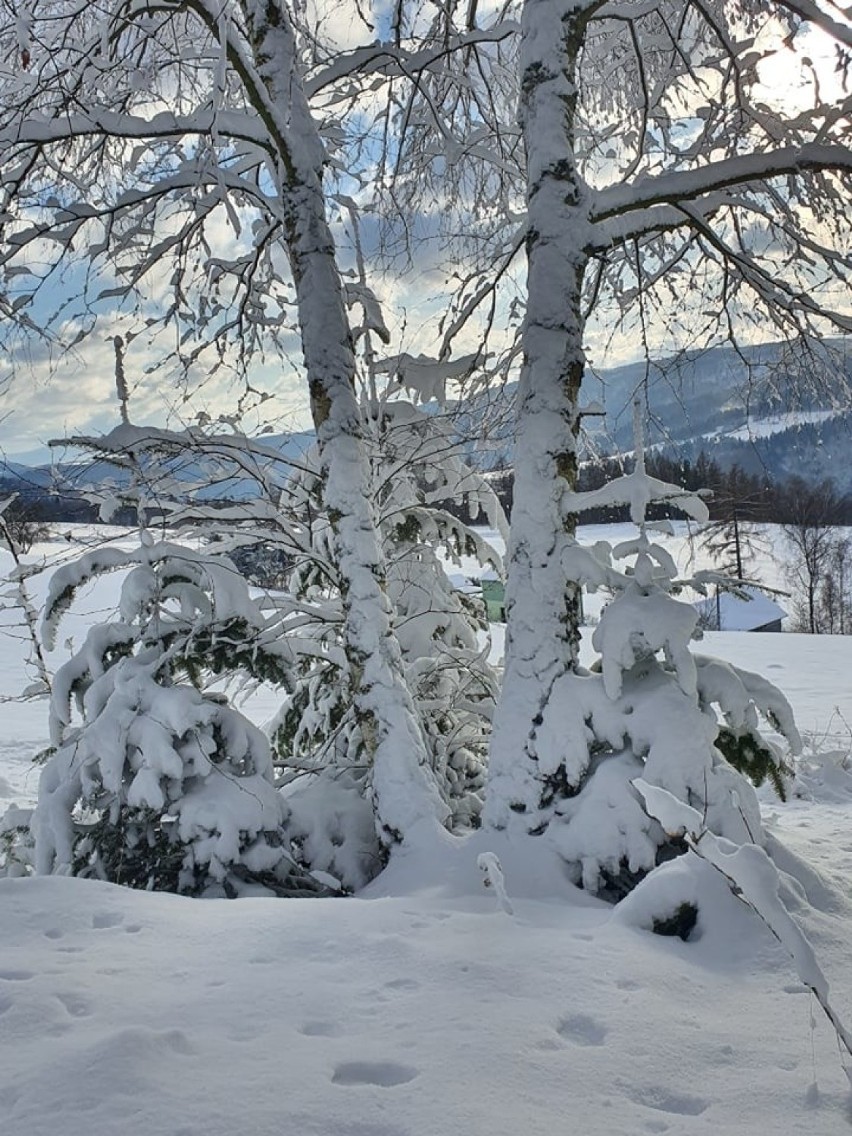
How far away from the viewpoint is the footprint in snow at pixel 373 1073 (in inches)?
71.7

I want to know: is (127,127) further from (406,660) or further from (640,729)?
(640,729)

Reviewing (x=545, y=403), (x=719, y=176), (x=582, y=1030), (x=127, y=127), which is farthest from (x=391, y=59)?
(x=582, y=1030)

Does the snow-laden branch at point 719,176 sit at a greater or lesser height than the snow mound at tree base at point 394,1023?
greater

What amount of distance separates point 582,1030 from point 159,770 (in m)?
2.43

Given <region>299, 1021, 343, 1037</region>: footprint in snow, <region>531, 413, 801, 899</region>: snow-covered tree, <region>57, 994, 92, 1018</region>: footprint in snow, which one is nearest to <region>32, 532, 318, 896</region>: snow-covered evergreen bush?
<region>531, 413, 801, 899</region>: snow-covered tree

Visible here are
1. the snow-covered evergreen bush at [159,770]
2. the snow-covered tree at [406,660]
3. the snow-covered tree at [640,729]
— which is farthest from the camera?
the snow-covered tree at [406,660]

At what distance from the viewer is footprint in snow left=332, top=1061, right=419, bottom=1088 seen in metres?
1.82

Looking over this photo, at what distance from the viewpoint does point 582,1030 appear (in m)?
2.10

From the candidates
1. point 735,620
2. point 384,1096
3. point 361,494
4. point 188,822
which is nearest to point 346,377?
point 361,494

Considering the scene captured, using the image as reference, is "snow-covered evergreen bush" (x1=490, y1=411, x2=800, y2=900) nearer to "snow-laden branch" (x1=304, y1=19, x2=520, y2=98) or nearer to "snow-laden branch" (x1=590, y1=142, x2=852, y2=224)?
"snow-laden branch" (x1=590, y1=142, x2=852, y2=224)

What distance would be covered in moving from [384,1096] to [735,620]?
165 ft

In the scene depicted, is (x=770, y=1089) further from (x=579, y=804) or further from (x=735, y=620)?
(x=735, y=620)

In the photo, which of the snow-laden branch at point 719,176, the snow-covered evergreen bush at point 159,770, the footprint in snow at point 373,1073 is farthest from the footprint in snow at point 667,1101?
the snow-laden branch at point 719,176

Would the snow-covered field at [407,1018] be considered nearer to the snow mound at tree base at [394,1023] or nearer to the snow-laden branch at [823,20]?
the snow mound at tree base at [394,1023]
